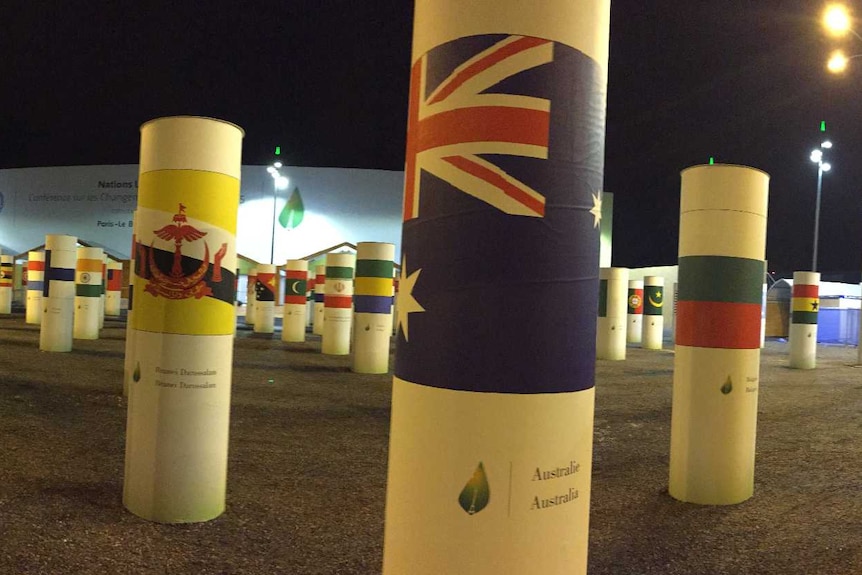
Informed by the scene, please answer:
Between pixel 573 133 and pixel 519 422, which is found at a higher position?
pixel 573 133

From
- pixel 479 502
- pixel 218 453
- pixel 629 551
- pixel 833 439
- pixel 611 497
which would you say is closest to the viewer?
pixel 479 502

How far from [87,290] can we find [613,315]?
37.9 ft

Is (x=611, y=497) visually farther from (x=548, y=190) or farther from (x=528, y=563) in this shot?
(x=548, y=190)

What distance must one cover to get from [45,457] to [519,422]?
191 inches

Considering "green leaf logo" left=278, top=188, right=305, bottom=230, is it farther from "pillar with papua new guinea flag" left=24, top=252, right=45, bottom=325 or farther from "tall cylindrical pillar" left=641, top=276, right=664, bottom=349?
"tall cylindrical pillar" left=641, top=276, right=664, bottom=349

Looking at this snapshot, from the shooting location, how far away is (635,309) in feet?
71.4

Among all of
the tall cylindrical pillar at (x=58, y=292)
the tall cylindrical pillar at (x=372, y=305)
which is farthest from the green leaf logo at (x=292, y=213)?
the tall cylindrical pillar at (x=372, y=305)

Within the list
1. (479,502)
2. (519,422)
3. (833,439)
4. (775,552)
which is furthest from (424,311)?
(833,439)

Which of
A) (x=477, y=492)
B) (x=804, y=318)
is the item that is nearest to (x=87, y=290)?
(x=477, y=492)

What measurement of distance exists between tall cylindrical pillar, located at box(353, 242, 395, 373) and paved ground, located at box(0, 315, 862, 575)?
1.96 metres

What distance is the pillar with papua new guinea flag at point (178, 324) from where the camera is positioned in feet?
14.2

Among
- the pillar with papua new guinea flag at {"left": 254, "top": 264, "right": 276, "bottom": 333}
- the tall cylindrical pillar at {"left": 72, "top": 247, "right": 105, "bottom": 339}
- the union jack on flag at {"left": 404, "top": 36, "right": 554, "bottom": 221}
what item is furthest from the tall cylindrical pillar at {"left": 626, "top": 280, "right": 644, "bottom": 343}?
the union jack on flag at {"left": 404, "top": 36, "right": 554, "bottom": 221}

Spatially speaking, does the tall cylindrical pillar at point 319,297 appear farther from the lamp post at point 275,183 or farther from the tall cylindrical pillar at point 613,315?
the lamp post at point 275,183

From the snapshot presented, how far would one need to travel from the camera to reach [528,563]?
2369 millimetres
